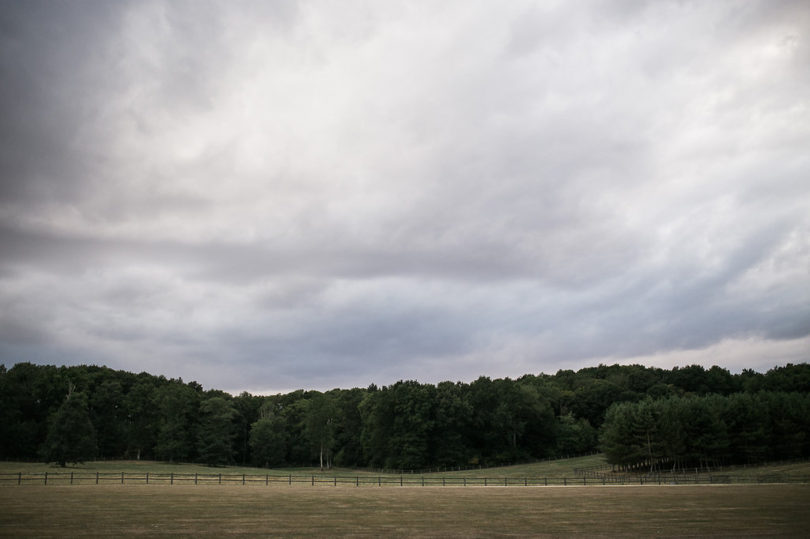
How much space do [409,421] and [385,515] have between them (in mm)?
88713

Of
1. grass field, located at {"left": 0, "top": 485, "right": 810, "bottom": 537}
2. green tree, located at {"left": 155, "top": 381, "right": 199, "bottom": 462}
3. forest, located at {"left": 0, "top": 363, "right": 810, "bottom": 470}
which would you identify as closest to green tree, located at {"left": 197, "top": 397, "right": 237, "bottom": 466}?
forest, located at {"left": 0, "top": 363, "right": 810, "bottom": 470}

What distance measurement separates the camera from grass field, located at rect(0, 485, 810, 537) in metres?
24.2

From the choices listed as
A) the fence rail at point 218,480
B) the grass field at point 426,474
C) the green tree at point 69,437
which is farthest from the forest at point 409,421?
the fence rail at point 218,480

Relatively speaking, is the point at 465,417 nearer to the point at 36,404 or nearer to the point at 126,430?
the point at 126,430

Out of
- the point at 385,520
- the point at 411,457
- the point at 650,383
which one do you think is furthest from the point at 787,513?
the point at 650,383

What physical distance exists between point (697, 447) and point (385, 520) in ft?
266

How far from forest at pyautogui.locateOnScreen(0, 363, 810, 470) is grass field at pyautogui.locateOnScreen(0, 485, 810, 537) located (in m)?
54.4

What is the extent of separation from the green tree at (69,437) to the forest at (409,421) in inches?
7.1

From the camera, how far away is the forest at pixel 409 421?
90.8 meters

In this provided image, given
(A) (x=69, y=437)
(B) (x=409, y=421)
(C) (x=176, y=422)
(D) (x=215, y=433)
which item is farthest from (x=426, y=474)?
(A) (x=69, y=437)

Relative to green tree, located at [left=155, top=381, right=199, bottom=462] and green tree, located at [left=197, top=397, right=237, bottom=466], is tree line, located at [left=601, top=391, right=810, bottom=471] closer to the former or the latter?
green tree, located at [left=197, top=397, right=237, bottom=466]

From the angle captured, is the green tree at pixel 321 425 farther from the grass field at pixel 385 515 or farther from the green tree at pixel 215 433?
the grass field at pixel 385 515

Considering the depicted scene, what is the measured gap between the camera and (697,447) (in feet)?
297

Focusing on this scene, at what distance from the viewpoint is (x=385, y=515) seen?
30.8m
